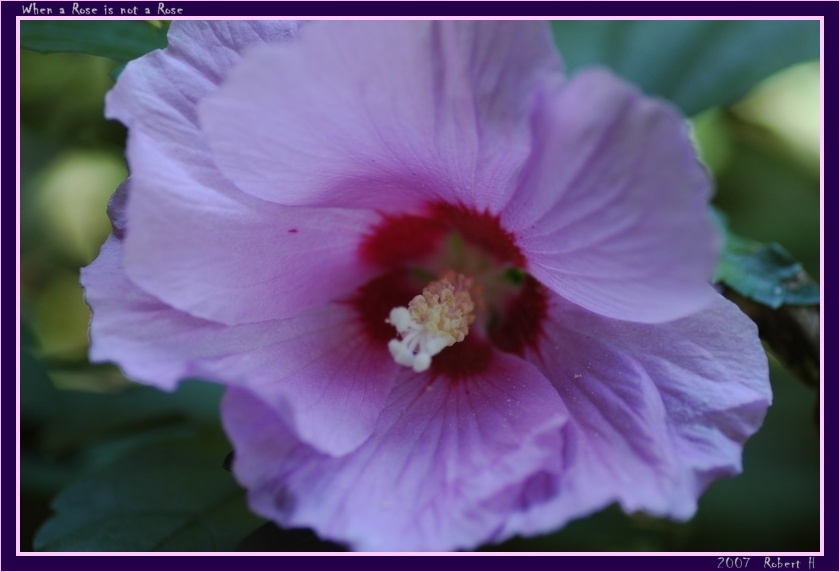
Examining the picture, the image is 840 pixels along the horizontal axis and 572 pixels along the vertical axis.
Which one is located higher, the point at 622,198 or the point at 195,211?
the point at 622,198

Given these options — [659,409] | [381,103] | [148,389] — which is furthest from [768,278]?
[148,389]

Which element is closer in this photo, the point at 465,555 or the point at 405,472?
the point at 405,472

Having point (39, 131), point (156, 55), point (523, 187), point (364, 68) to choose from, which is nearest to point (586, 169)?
point (523, 187)

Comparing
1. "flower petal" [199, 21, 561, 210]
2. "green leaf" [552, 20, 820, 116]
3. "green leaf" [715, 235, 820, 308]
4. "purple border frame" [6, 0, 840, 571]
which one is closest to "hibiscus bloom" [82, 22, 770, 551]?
"flower petal" [199, 21, 561, 210]

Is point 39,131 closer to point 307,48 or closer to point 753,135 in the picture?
point 307,48

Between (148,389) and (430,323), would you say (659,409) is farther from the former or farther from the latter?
(148,389)

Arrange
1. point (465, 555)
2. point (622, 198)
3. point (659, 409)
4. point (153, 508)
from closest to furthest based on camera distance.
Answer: point (622, 198) → point (659, 409) → point (465, 555) → point (153, 508)

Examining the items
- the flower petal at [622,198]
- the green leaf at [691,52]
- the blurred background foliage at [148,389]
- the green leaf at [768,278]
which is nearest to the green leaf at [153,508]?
the blurred background foliage at [148,389]
